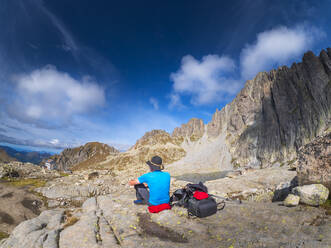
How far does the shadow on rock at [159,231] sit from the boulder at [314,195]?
6849 millimetres

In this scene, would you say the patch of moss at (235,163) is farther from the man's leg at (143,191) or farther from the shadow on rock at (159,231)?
the shadow on rock at (159,231)

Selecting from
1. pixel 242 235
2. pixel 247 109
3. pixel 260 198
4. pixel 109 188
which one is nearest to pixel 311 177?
pixel 260 198

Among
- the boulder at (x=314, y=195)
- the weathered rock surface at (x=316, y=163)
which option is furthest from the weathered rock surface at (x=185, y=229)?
the weathered rock surface at (x=316, y=163)

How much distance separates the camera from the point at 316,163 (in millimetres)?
9953

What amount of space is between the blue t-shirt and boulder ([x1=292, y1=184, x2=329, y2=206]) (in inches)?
286

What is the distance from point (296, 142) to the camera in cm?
9794

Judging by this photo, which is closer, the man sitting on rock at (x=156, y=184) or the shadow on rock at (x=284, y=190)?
the man sitting on rock at (x=156, y=184)

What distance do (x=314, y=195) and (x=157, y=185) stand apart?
8.15m

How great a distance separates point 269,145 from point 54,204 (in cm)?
13429

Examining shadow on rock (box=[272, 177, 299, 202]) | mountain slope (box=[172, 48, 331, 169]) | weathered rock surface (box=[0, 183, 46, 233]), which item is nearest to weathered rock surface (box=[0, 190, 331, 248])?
shadow on rock (box=[272, 177, 299, 202])

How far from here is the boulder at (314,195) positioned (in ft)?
25.7

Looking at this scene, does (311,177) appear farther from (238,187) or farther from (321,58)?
(321,58)

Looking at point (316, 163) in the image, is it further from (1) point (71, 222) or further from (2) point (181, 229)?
(1) point (71, 222)

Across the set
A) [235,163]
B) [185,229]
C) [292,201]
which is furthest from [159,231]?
[235,163]
